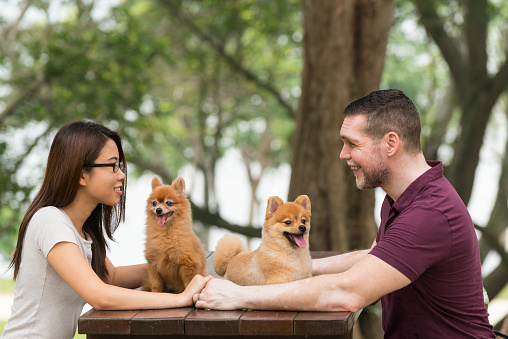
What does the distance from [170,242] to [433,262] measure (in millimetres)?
1017

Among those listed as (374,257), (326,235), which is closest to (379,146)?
(374,257)

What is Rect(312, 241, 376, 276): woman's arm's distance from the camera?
3156mm

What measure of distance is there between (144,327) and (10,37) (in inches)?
356

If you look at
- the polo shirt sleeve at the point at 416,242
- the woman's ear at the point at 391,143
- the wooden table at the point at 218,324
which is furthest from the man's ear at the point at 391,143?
the wooden table at the point at 218,324

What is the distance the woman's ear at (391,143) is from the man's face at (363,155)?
3cm

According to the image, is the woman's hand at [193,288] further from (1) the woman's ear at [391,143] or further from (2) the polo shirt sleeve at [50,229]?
(1) the woman's ear at [391,143]

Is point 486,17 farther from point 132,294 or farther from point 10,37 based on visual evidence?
point 132,294

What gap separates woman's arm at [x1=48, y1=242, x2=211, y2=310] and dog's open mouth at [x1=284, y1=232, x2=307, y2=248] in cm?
38

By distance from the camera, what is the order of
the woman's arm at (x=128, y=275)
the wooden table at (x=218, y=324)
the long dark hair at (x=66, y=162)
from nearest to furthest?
the wooden table at (x=218, y=324), the long dark hair at (x=66, y=162), the woman's arm at (x=128, y=275)

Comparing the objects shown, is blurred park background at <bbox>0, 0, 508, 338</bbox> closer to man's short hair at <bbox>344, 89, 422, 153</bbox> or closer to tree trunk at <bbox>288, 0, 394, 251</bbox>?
tree trunk at <bbox>288, 0, 394, 251</bbox>

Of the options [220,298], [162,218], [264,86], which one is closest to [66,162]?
[162,218]

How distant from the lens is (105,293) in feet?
7.86

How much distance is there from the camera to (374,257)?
7.57ft

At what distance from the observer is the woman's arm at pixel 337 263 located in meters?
3.16
